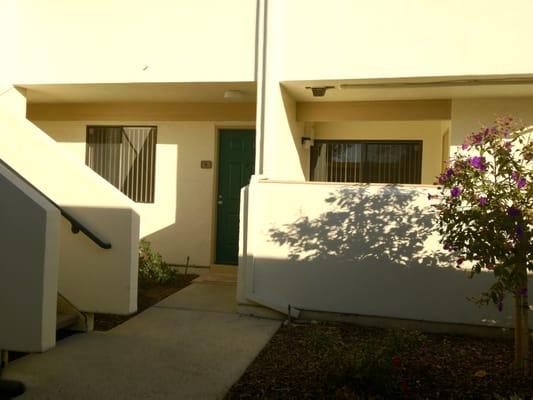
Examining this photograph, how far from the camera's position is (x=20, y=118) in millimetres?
5402

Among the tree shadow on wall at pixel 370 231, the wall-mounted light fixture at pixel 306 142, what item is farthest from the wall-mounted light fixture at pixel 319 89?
the tree shadow on wall at pixel 370 231

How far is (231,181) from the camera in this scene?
29.4 feet

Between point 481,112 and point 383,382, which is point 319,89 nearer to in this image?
point 481,112

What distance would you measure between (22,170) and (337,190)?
354cm

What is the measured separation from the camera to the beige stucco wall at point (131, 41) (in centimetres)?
716

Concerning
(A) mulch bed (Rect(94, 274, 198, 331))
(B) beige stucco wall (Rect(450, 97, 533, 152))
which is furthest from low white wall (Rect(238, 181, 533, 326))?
(B) beige stucco wall (Rect(450, 97, 533, 152))

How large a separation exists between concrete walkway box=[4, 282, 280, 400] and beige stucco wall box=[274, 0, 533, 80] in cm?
344

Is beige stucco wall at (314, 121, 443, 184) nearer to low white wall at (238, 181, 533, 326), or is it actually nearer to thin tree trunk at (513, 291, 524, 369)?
low white wall at (238, 181, 533, 326)

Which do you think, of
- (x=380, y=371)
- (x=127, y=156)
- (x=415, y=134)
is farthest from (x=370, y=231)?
(x=127, y=156)

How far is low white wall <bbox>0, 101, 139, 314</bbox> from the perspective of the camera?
5.29 m

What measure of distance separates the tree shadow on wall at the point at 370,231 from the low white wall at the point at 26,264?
2940 millimetres

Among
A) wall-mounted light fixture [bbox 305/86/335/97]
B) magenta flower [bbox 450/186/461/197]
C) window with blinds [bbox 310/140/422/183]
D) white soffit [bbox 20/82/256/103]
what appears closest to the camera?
magenta flower [bbox 450/186/461/197]

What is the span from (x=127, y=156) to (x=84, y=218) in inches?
164

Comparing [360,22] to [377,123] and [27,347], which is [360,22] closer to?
[377,123]
